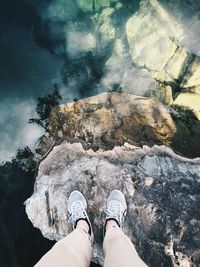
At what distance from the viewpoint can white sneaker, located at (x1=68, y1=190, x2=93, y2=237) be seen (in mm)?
3598

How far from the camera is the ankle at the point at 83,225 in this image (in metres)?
3.26

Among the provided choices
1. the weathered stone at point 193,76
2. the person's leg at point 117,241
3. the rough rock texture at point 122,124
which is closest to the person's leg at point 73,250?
the person's leg at point 117,241

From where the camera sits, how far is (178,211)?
3846 millimetres

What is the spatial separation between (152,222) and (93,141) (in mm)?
1260

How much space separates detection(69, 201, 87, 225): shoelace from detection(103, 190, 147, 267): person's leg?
0.28 meters

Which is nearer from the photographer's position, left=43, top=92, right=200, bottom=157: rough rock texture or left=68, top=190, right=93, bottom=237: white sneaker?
left=68, top=190, right=93, bottom=237: white sneaker

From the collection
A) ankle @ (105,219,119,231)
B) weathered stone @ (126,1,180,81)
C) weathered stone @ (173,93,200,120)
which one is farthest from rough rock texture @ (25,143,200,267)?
weathered stone @ (126,1,180,81)

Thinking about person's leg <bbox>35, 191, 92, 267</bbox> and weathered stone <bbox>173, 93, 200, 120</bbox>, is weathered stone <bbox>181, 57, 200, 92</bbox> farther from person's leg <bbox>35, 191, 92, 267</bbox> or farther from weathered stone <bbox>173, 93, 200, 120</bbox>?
person's leg <bbox>35, 191, 92, 267</bbox>

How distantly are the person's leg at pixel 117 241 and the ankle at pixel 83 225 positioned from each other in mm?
195

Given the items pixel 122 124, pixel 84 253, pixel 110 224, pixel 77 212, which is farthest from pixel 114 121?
pixel 84 253

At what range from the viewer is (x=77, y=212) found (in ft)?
12.1

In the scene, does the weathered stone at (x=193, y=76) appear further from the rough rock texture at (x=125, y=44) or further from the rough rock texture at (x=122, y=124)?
the rough rock texture at (x=122, y=124)

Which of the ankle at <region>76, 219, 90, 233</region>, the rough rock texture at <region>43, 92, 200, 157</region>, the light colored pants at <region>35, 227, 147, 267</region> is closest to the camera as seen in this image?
the light colored pants at <region>35, 227, 147, 267</region>

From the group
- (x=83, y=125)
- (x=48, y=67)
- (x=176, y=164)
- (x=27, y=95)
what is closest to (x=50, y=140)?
(x=83, y=125)
